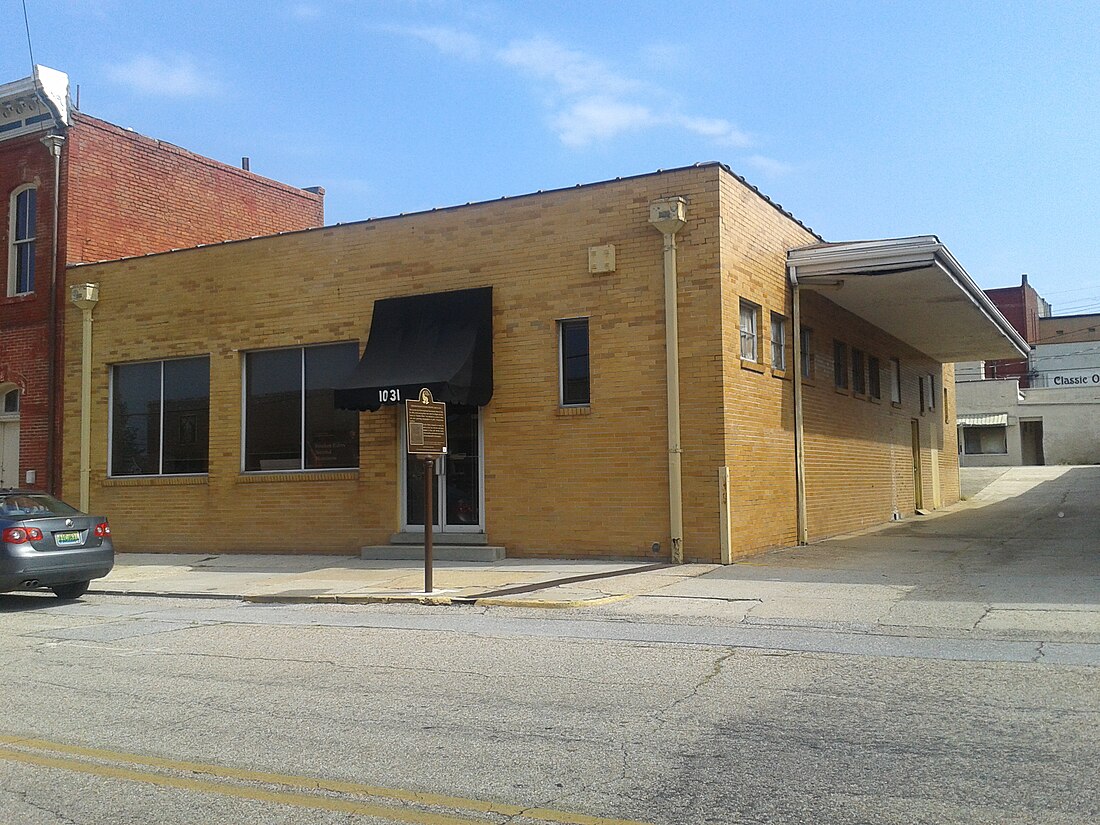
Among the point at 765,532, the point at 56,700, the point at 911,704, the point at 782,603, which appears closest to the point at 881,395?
the point at 765,532

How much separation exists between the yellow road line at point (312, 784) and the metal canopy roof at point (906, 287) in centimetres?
1370

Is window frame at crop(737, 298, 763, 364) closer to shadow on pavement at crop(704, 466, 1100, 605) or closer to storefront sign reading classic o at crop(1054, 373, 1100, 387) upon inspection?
shadow on pavement at crop(704, 466, 1100, 605)

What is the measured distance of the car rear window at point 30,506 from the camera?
41.3 ft

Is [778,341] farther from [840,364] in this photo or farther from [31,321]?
[31,321]

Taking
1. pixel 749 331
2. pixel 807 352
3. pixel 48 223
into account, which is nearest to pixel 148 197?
pixel 48 223

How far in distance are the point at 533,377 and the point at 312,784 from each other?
11023 millimetres

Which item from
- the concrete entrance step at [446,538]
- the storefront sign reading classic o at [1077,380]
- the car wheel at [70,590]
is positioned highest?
the storefront sign reading classic o at [1077,380]

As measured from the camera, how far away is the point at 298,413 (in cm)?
1809

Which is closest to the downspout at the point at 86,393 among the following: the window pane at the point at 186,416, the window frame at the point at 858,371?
the window pane at the point at 186,416

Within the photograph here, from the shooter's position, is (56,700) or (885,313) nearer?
(56,700)

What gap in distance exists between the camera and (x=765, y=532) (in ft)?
52.6

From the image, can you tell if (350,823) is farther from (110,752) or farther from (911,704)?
(911,704)

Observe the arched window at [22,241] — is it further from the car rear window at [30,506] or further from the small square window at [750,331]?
the small square window at [750,331]

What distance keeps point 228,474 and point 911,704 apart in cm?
1456
